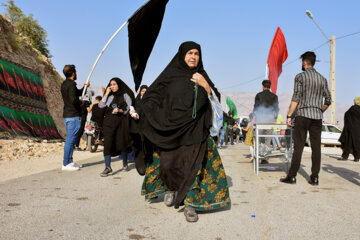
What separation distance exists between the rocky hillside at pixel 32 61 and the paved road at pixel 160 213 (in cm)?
1062

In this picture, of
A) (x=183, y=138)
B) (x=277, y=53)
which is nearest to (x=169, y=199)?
(x=183, y=138)

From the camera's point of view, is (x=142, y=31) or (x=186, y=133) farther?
(x=142, y=31)

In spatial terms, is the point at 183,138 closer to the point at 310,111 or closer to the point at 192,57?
the point at 192,57

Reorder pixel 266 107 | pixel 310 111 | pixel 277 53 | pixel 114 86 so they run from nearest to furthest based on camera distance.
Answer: pixel 310 111 → pixel 114 86 → pixel 266 107 → pixel 277 53

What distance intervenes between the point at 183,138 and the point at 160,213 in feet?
2.84

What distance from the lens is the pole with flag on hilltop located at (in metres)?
6.27

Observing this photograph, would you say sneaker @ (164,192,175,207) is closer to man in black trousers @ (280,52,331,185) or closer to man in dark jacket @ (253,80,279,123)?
man in black trousers @ (280,52,331,185)

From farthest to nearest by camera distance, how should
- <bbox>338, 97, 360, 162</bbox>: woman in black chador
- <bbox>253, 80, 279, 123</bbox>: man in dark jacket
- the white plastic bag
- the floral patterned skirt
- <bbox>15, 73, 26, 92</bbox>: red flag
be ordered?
<bbox>15, 73, 26, 92</bbox>: red flag → <bbox>338, 97, 360, 162</bbox>: woman in black chador → <bbox>253, 80, 279, 123</bbox>: man in dark jacket → the white plastic bag → the floral patterned skirt

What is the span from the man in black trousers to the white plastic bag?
1988mm

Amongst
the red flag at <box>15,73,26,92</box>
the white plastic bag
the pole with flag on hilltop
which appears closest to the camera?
the white plastic bag

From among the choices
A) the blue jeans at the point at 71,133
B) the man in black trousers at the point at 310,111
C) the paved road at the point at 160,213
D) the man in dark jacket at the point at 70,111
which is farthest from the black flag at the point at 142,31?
the man in black trousers at the point at 310,111

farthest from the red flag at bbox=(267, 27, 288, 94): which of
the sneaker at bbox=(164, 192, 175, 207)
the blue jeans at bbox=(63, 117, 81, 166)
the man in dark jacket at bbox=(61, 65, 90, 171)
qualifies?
the sneaker at bbox=(164, 192, 175, 207)

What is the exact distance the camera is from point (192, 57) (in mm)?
3789

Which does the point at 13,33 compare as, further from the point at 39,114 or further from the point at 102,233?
the point at 102,233
